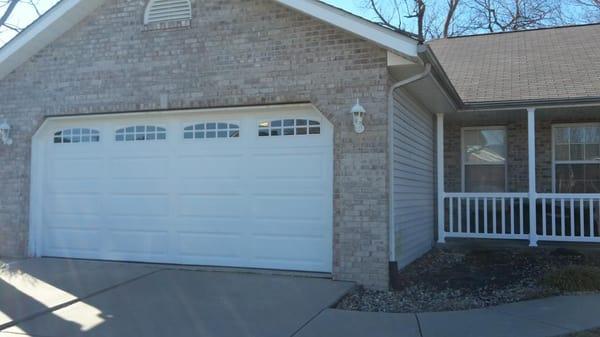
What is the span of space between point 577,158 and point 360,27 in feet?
23.2

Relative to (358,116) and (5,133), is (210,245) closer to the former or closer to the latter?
(358,116)

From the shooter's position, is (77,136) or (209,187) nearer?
(209,187)

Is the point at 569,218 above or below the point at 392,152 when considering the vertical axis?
below

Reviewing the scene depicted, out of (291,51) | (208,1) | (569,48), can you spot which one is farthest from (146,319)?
(569,48)

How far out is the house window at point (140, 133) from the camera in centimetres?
940

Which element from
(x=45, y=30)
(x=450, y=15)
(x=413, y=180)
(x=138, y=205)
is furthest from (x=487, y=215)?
(x=450, y=15)

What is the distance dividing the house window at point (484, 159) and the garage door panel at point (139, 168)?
691 centimetres

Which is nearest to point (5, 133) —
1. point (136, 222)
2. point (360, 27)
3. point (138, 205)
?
point (138, 205)

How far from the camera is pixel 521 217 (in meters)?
10.8

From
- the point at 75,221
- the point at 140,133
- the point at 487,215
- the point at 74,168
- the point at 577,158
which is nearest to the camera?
the point at 140,133

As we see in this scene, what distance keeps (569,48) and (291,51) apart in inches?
344

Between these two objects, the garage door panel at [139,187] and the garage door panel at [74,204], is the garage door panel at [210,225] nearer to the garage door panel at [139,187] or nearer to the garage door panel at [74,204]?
the garage door panel at [139,187]

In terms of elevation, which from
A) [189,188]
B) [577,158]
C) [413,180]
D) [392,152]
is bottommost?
[189,188]

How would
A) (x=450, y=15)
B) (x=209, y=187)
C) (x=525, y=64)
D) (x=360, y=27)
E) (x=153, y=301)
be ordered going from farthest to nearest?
1. (x=450, y=15)
2. (x=525, y=64)
3. (x=209, y=187)
4. (x=360, y=27)
5. (x=153, y=301)
